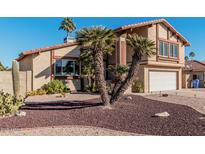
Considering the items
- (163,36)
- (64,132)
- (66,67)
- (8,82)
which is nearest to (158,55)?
(163,36)

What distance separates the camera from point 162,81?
25.5 meters

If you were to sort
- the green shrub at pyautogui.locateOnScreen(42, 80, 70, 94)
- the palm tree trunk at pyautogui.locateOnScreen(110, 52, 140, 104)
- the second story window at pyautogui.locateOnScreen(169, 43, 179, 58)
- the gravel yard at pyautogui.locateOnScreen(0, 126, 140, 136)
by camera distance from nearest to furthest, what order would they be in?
the gravel yard at pyautogui.locateOnScreen(0, 126, 140, 136)
the palm tree trunk at pyautogui.locateOnScreen(110, 52, 140, 104)
the green shrub at pyautogui.locateOnScreen(42, 80, 70, 94)
the second story window at pyautogui.locateOnScreen(169, 43, 179, 58)

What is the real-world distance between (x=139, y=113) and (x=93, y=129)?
3.75 metres

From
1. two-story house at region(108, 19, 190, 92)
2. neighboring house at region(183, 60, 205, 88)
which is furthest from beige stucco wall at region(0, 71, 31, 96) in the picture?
neighboring house at region(183, 60, 205, 88)

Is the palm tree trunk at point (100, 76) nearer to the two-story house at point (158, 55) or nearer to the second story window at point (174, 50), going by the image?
the two-story house at point (158, 55)

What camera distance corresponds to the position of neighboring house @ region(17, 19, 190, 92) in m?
21.7

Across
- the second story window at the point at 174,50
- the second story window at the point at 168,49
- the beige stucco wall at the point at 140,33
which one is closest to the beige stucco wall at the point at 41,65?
the beige stucco wall at the point at 140,33

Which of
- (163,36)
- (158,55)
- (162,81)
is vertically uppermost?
(163,36)

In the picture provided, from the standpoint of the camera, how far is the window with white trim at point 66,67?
22672 millimetres

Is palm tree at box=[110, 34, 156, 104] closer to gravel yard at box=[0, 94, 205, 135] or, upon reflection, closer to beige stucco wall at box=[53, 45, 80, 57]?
gravel yard at box=[0, 94, 205, 135]

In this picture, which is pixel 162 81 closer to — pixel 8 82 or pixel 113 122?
pixel 8 82

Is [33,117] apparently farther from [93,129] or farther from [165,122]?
[165,122]

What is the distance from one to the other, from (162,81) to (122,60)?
5.27 m

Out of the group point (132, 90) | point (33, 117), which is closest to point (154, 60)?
point (132, 90)
